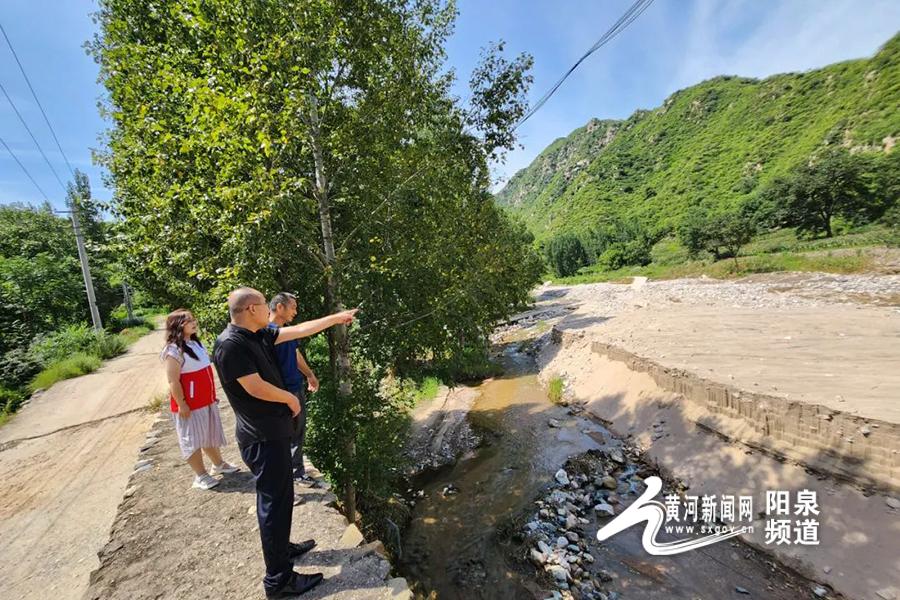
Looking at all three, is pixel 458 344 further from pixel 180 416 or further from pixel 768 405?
pixel 768 405

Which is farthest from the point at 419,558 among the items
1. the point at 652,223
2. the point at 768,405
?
the point at 652,223

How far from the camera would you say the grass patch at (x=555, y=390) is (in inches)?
480

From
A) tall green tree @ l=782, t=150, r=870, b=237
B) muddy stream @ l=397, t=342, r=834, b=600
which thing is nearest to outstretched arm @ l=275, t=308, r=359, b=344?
muddy stream @ l=397, t=342, r=834, b=600

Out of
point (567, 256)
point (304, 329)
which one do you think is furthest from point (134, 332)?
point (567, 256)

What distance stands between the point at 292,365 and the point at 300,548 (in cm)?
186

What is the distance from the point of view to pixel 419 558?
599 cm

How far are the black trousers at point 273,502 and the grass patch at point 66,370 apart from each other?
45.4 feet

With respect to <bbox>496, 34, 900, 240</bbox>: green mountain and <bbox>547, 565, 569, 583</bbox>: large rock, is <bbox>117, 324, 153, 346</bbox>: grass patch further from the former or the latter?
<bbox>496, 34, 900, 240</bbox>: green mountain

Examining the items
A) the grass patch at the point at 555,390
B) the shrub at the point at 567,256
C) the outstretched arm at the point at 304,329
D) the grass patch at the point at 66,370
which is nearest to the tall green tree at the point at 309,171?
the outstretched arm at the point at 304,329

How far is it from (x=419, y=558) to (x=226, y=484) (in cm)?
323

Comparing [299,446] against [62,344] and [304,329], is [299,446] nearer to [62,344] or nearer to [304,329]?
[304,329]

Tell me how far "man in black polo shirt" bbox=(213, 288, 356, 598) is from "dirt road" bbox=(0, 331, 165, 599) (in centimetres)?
280

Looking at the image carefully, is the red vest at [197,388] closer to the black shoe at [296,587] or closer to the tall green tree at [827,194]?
the black shoe at [296,587]
